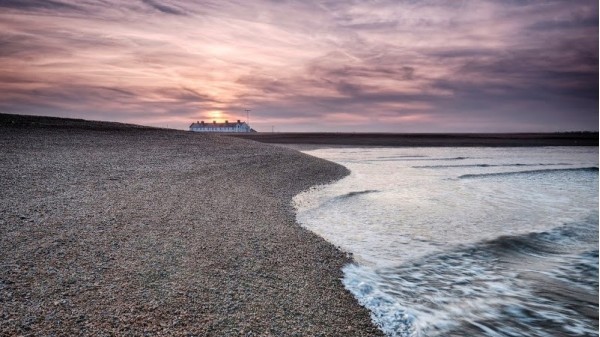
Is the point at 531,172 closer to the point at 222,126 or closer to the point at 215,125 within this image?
the point at 222,126

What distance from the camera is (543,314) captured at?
168 inches

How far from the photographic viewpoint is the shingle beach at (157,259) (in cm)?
336

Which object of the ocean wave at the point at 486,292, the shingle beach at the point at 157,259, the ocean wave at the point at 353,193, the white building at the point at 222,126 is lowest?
the ocean wave at the point at 486,292

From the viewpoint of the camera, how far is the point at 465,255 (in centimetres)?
605

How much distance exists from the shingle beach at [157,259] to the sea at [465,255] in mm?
547

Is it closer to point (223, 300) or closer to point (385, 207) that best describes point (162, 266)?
point (223, 300)

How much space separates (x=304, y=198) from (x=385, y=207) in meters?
2.21

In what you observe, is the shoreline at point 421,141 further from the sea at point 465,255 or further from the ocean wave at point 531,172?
the sea at point 465,255

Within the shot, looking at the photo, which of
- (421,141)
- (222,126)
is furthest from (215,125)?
(421,141)

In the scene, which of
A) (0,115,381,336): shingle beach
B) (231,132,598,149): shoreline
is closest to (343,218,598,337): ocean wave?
(0,115,381,336): shingle beach

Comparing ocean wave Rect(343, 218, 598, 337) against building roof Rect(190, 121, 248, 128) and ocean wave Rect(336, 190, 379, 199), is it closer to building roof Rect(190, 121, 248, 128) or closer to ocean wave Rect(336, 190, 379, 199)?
ocean wave Rect(336, 190, 379, 199)

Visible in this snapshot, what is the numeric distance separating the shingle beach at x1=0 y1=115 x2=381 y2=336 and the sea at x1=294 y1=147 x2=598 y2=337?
0.55m

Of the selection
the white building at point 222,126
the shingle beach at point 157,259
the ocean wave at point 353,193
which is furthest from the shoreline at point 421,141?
the white building at point 222,126

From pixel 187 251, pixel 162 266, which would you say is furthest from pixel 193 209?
pixel 162 266
